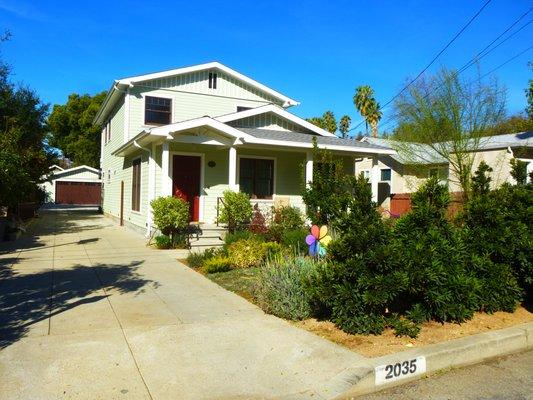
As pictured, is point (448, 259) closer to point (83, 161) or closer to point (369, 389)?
point (369, 389)

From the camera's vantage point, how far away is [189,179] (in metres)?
16.0

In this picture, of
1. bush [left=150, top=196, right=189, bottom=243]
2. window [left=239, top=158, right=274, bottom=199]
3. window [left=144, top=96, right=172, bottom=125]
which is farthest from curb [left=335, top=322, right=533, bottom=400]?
window [left=144, top=96, right=172, bottom=125]

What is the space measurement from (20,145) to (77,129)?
33941 millimetres

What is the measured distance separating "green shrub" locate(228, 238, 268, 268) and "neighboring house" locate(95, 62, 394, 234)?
435 cm

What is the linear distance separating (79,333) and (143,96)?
48.5ft

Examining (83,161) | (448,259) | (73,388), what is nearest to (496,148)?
(448,259)

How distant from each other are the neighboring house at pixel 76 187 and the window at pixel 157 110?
90.7ft

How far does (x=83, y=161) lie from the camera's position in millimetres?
50688

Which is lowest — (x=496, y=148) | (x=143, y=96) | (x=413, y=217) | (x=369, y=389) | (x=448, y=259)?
(x=369, y=389)

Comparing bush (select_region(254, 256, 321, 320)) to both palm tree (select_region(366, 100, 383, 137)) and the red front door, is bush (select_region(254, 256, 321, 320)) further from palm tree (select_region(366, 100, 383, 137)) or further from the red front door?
palm tree (select_region(366, 100, 383, 137))

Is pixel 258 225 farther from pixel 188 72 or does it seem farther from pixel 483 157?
pixel 483 157

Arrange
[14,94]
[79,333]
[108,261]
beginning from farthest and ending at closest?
[14,94], [108,261], [79,333]

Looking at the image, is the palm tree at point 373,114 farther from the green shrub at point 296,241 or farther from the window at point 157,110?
the green shrub at point 296,241

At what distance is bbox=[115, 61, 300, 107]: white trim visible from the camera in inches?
715
